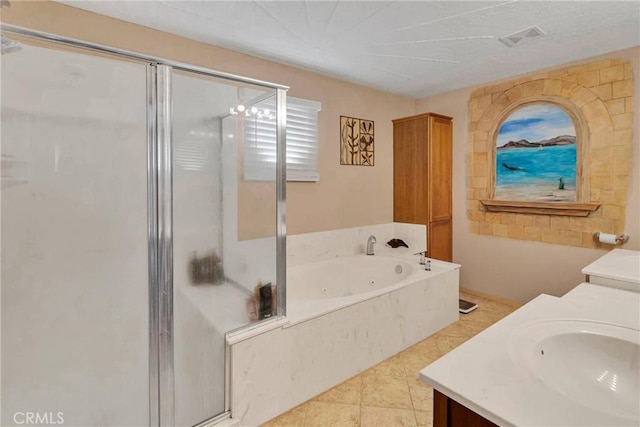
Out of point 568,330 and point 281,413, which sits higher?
point 568,330

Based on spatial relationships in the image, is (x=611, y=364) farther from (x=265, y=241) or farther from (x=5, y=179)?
(x=5, y=179)

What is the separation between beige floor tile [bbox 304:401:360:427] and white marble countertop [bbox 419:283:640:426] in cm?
112

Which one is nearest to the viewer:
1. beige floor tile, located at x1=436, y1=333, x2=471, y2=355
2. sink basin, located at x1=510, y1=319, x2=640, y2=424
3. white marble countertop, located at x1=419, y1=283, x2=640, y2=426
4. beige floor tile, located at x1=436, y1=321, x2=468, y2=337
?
white marble countertop, located at x1=419, y1=283, x2=640, y2=426

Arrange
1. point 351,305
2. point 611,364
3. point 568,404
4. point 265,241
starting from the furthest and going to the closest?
1. point 351,305
2. point 265,241
3. point 611,364
4. point 568,404

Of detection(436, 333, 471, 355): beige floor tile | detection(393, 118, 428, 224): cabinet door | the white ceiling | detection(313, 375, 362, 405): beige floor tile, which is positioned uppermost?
the white ceiling

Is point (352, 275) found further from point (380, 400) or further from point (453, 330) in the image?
point (380, 400)

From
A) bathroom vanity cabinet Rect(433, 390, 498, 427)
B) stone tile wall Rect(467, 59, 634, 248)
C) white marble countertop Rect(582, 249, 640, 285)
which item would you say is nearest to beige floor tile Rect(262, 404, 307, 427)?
bathroom vanity cabinet Rect(433, 390, 498, 427)

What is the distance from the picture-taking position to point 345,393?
2.05 m

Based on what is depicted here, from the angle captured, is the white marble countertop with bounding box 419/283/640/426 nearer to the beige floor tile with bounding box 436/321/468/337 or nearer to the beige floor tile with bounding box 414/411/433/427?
the beige floor tile with bounding box 414/411/433/427

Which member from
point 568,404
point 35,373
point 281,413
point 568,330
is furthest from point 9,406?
point 568,330

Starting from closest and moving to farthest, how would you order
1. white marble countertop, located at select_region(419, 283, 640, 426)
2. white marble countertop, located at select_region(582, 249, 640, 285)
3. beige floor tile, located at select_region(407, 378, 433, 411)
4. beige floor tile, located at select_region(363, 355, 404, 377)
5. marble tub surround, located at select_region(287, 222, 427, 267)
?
white marble countertop, located at select_region(419, 283, 640, 426)
white marble countertop, located at select_region(582, 249, 640, 285)
beige floor tile, located at select_region(407, 378, 433, 411)
beige floor tile, located at select_region(363, 355, 404, 377)
marble tub surround, located at select_region(287, 222, 427, 267)

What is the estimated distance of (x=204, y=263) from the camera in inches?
67.4

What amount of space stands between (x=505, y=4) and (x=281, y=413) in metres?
2.87

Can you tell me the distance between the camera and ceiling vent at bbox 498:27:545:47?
2.34 meters
